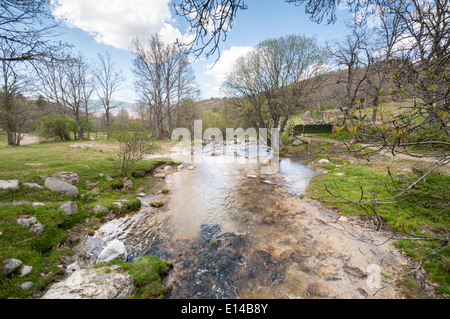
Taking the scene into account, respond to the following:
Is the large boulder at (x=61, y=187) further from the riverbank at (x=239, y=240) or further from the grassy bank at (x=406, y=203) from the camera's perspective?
the grassy bank at (x=406, y=203)

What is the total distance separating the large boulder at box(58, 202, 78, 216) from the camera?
17.4 ft

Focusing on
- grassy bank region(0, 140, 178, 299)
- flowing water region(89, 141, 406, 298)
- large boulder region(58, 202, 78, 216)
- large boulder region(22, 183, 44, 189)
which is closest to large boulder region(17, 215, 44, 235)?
grassy bank region(0, 140, 178, 299)

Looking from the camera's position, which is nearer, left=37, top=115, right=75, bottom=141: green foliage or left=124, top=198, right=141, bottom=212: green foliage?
left=124, top=198, right=141, bottom=212: green foliage

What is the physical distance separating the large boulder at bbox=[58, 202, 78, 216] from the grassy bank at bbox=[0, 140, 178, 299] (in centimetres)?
13

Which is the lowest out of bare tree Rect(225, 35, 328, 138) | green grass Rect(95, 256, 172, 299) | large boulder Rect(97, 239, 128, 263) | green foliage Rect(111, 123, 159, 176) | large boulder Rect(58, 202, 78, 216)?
green grass Rect(95, 256, 172, 299)

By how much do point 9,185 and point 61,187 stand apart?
4.00 ft

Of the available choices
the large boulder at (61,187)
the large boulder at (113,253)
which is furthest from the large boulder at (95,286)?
the large boulder at (61,187)

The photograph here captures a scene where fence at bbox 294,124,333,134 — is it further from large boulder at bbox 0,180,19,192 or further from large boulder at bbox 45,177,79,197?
large boulder at bbox 0,180,19,192

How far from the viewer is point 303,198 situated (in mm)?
7219

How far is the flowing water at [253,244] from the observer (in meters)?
3.50

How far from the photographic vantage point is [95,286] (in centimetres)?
306

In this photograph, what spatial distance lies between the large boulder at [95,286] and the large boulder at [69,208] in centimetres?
281

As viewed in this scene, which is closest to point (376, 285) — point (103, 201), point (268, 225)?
point (268, 225)
